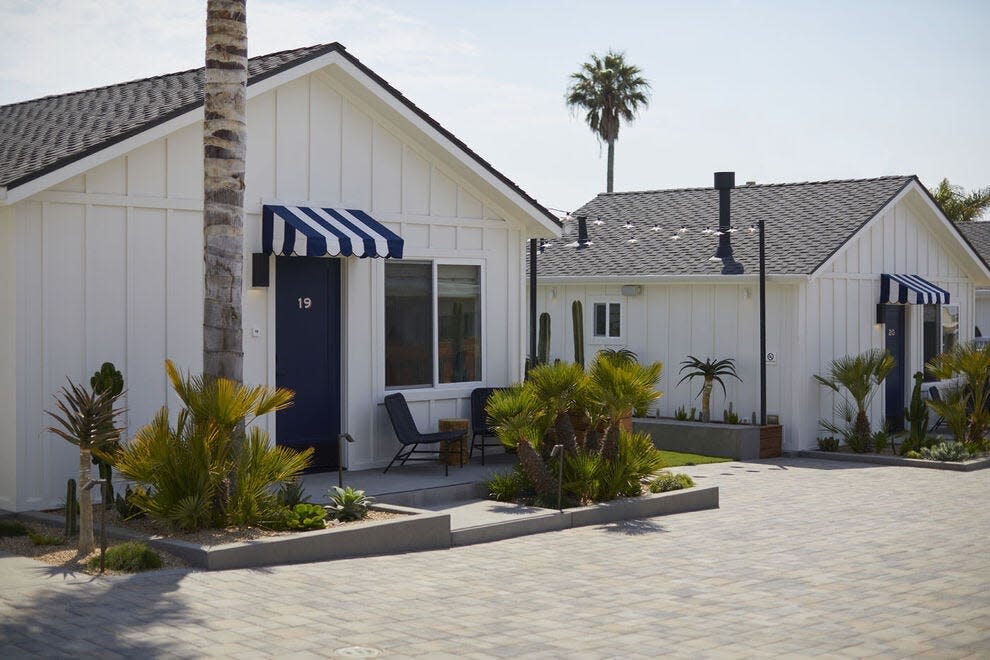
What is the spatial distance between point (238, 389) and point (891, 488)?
9087 millimetres

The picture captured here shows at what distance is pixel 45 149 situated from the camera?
1199 cm

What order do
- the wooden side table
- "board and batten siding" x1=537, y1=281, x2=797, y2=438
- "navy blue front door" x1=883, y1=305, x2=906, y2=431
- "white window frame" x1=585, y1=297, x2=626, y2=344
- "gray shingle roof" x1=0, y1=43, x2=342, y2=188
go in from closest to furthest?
"gray shingle roof" x1=0, y1=43, x2=342, y2=188 < the wooden side table < "board and batten siding" x1=537, y1=281, x2=797, y2=438 < "white window frame" x1=585, y1=297, x2=626, y2=344 < "navy blue front door" x1=883, y1=305, x2=906, y2=431

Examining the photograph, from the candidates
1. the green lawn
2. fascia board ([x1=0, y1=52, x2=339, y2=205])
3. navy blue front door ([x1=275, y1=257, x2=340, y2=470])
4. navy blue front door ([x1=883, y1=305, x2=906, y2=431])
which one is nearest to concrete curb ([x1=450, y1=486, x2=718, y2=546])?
navy blue front door ([x1=275, y1=257, x2=340, y2=470])

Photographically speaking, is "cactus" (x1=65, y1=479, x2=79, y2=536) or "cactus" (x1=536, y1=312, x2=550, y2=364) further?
"cactus" (x1=536, y1=312, x2=550, y2=364)

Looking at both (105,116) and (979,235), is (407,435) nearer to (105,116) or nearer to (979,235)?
(105,116)

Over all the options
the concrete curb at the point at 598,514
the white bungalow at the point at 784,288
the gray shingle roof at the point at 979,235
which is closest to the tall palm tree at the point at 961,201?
the gray shingle roof at the point at 979,235

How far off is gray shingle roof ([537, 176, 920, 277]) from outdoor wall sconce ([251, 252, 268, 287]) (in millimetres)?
9234

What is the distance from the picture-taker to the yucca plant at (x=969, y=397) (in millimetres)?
18891

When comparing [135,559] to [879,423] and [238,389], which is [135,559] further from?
[879,423]

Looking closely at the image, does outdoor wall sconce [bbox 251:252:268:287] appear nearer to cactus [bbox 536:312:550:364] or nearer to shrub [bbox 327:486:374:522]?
shrub [bbox 327:486:374:522]

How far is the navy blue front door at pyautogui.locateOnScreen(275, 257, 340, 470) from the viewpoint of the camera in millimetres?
13438

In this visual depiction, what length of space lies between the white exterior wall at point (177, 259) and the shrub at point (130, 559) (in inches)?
101

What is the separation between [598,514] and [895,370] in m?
11.6

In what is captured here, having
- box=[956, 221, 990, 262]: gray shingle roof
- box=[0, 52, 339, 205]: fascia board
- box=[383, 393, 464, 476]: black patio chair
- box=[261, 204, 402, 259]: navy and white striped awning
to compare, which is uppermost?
box=[956, 221, 990, 262]: gray shingle roof
